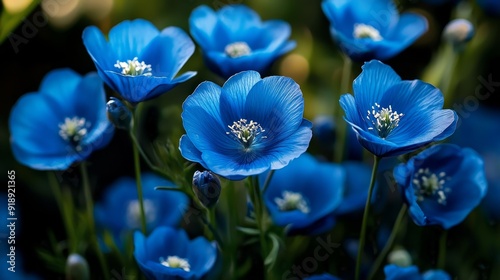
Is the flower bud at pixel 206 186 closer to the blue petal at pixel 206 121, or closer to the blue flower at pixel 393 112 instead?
the blue petal at pixel 206 121

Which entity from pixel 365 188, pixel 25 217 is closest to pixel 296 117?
pixel 365 188

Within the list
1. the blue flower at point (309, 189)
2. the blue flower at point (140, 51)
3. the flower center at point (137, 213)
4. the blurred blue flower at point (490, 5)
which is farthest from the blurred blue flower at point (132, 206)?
the blurred blue flower at point (490, 5)

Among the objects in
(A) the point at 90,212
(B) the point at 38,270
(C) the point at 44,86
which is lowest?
(B) the point at 38,270

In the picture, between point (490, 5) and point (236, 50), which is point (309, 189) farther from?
point (490, 5)

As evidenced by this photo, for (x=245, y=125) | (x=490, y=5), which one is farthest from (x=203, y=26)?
(x=490, y=5)

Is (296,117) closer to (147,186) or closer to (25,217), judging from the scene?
(147,186)

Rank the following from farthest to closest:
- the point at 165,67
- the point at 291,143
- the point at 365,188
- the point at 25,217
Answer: the point at 25,217, the point at 365,188, the point at 165,67, the point at 291,143

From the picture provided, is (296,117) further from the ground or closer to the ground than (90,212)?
further from the ground

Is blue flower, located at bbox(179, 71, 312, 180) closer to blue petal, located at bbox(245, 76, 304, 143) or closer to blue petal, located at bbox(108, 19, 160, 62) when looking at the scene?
blue petal, located at bbox(245, 76, 304, 143)
